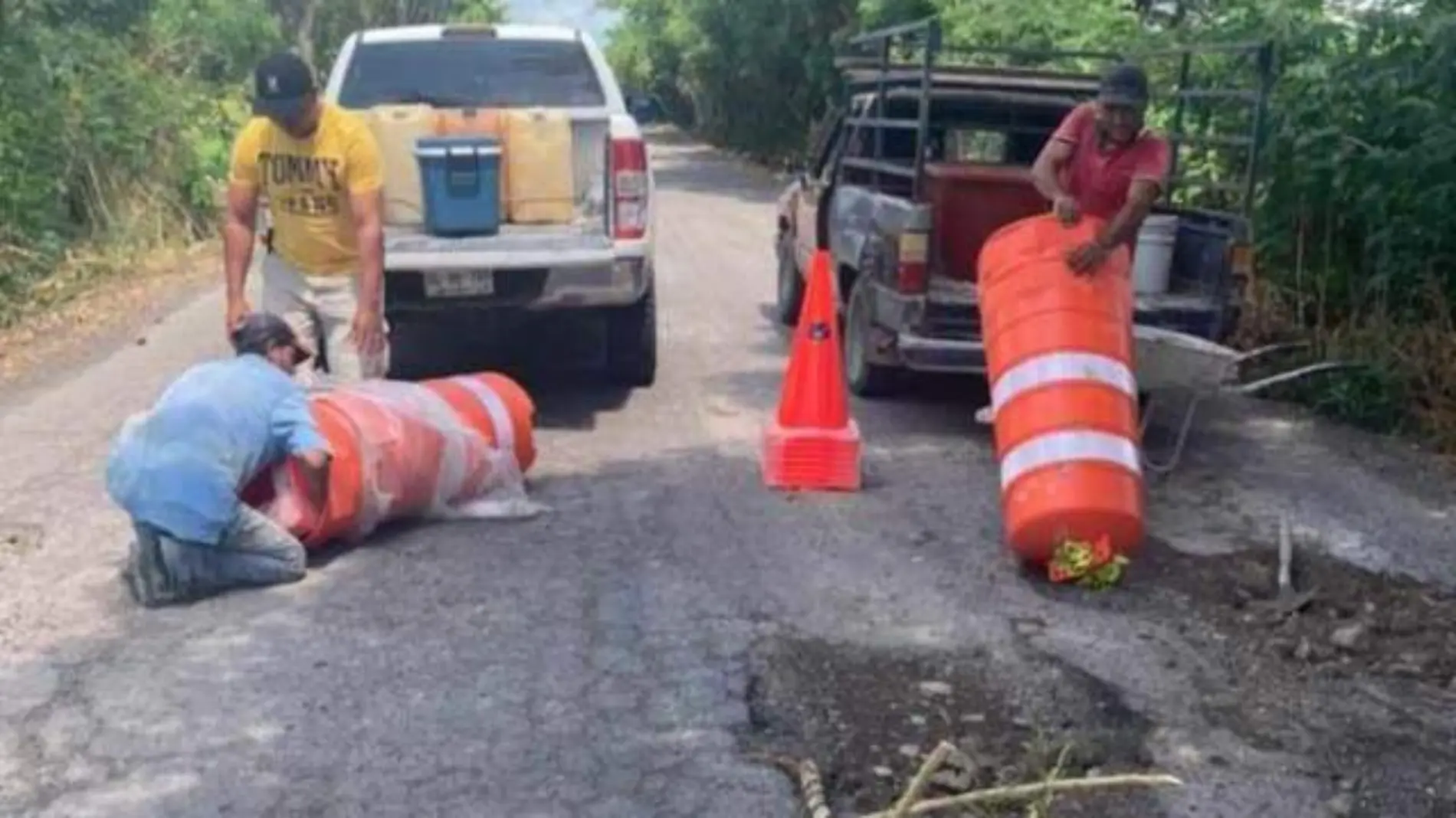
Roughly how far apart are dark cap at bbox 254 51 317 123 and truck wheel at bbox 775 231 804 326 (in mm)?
5666

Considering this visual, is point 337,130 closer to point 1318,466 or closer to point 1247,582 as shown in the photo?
point 1247,582

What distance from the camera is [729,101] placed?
38.6m

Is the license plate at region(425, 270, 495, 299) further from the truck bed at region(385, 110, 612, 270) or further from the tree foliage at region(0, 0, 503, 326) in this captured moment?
the tree foliage at region(0, 0, 503, 326)

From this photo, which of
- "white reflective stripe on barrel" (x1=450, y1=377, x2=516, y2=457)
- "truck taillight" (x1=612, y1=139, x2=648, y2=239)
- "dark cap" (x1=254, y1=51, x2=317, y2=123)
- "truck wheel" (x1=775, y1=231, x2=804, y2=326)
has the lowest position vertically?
"truck wheel" (x1=775, y1=231, x2=804, y2=326)

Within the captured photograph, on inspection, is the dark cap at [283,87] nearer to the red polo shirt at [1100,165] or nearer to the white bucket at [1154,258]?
the red polo shirt at [1100,165]

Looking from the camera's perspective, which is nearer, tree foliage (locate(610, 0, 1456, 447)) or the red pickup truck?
the red pickup truck

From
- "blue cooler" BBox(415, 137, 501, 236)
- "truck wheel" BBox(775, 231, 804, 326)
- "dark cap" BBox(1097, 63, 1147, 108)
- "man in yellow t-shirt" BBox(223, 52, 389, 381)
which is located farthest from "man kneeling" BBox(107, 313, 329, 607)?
"truck wheel" BBox(775, 231, 804, 326)

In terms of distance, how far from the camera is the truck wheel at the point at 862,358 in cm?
953

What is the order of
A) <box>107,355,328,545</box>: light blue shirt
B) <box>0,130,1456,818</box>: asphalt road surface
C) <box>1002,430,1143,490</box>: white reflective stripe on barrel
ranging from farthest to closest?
<box>1002,430,1143,490</box>: white reflective stripe on barrel
<box>107,355,328,545</box>: light blue shirt
<box>0,130,1456,818</box>: asphalt road surface

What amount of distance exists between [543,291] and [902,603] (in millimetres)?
3324

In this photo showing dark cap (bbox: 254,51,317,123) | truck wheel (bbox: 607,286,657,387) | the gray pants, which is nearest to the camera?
the gray pants

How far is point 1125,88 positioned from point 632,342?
317 cm

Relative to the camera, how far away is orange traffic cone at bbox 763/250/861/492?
7707mm

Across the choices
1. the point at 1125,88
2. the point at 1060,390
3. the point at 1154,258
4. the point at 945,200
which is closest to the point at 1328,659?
the point at 1060,390
